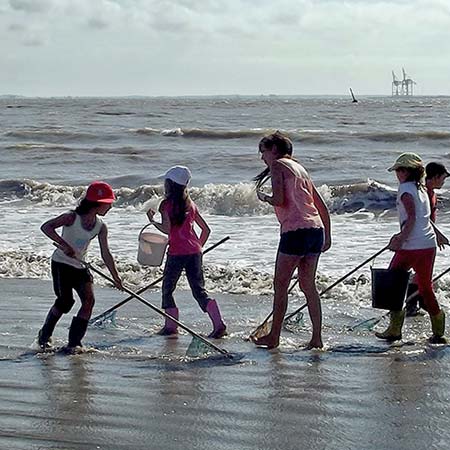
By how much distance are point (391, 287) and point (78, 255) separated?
2388 millimetres

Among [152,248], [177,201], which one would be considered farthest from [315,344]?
[152,248]

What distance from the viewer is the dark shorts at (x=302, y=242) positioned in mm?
6816

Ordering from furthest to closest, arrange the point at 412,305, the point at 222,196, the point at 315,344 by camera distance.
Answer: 1. the point at 222,196
2. the point at 412,305
3. the point at 315,344

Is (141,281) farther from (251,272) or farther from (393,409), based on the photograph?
(393,409)

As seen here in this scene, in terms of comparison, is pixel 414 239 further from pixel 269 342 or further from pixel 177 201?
pixel 177 201

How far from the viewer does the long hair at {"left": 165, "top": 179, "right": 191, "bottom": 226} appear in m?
7.57

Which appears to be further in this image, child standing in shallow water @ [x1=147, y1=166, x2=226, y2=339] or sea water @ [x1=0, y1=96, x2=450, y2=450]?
child standing in shallow water @ [x1=147, y1=166, x2=226, y2=339]

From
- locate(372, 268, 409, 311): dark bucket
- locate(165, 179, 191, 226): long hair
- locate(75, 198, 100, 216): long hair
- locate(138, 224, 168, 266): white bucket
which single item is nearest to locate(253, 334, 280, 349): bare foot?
locate(372, 268, 409, 311): dark bucket

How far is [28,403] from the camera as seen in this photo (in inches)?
216

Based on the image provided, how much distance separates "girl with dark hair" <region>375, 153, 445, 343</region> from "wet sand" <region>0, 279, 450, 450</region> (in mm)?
226

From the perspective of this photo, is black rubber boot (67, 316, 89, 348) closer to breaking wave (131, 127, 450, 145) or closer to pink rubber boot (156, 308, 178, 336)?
pink rubber boot (156, 308, 178, 336)

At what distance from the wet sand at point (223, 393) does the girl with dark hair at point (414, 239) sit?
226mm

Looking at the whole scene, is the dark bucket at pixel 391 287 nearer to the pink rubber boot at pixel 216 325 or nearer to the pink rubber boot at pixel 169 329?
the pink rubber boot at pixel 216 325

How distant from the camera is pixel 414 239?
7.20 meters
